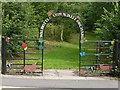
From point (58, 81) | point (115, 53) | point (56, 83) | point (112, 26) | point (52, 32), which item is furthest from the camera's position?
point (52, 32)

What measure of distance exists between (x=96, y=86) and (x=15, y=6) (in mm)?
8238

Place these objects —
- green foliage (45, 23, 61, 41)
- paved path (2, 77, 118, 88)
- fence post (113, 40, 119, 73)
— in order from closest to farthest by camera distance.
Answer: paved path (2, 77, 118, 88) → fence post (113, 40, 119, 73) → green foliage (45, 23, 61, 41)

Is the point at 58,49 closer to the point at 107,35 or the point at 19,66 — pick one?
the point at 107,35

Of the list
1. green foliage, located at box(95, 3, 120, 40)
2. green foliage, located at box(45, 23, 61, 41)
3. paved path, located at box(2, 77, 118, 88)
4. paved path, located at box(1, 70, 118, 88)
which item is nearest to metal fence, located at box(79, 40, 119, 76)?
paved path, located at box(1, 70, 118, 88)

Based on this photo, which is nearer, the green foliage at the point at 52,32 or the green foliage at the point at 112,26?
the green foliage at the point at 112,26

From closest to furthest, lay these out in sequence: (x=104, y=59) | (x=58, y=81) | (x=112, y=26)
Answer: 1. (x=58, y=81)
2. (x=104, y=59)
3. (x=112, y=26)

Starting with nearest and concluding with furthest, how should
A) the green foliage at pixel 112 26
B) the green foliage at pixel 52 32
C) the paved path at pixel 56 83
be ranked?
the paved path at pixel 56 83
the green foliage at pixel 112 26
the green foliage at pixel 52 32

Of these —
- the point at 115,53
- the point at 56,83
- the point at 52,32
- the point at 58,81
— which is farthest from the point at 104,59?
the point at 52,32

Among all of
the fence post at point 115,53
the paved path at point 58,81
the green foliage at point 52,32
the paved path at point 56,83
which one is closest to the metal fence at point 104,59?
the fence post at point 115,53

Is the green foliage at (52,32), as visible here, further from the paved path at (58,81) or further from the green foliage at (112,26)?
the paved path at (58,81)

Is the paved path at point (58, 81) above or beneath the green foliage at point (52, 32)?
beneath

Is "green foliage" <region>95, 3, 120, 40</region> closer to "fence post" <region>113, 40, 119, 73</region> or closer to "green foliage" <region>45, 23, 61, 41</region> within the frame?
"fence post" <region>113, 40, 119, 73</region>

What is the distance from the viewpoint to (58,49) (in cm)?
2306

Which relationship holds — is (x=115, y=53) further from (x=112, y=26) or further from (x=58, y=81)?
(x=112, y=26)
